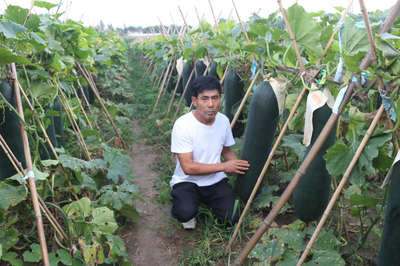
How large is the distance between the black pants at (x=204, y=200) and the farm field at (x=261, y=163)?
10 centimetres

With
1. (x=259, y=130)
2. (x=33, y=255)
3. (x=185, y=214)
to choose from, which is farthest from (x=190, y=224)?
(x=33, y=255)

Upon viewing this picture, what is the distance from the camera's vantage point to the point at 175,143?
8.96 ft

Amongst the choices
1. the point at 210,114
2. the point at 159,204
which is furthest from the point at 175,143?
the point at 159,204

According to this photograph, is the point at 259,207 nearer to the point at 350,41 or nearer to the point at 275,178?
the point at 275,178

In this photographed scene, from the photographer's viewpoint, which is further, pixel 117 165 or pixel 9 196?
pixel 117 165

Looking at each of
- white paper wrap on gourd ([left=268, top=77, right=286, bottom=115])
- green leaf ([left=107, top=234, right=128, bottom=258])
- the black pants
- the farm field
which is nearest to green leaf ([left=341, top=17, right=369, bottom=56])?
the farm field

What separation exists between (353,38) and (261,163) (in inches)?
49.7

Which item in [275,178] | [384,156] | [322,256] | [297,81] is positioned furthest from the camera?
[275,178]

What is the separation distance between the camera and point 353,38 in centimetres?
156

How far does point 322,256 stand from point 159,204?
5.72 feet

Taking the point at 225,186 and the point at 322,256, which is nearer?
the point at 322,256

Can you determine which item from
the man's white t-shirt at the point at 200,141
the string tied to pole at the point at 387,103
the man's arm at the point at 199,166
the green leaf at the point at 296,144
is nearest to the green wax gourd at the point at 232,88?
the man's white t-shirt at the point at 200,141

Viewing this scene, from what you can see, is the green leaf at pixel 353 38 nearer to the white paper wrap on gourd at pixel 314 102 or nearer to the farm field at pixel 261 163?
the farm field at pixel 261 163

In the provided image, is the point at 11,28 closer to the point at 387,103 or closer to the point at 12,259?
the point at 12,259
